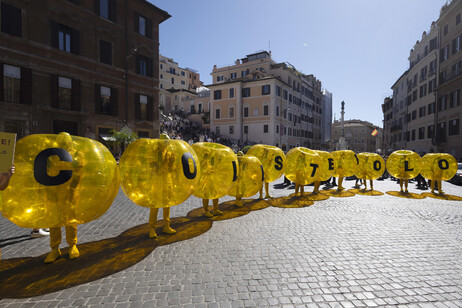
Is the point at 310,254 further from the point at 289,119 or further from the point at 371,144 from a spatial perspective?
the point at 371,144

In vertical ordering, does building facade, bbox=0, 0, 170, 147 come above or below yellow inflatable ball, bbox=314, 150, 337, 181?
above

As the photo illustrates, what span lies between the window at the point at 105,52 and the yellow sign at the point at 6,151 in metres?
18.8

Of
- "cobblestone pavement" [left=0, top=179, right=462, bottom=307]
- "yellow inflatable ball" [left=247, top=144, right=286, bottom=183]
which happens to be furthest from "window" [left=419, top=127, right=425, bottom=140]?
"yellow inflatable ball" [left=247, top=144, right=286, bottom=183]

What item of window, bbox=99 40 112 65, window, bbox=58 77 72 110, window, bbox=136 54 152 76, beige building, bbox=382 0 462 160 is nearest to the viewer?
window, bbox=58 77 72 110

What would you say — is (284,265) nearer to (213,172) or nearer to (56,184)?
(213,172)

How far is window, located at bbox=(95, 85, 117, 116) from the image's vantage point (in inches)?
720

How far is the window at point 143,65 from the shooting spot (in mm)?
20875

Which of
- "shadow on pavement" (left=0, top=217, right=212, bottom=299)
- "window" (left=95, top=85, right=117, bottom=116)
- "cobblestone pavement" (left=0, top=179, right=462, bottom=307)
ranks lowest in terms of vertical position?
"cobblestone pavement" (left=0, top=179, right=462, bottom=307)

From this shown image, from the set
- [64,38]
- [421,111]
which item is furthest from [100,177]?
[421,111]

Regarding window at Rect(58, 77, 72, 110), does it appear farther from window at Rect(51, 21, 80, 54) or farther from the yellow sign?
the yellow sign

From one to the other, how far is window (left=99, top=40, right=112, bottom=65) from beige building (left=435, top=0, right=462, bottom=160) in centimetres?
3304

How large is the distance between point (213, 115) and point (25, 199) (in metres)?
38.1

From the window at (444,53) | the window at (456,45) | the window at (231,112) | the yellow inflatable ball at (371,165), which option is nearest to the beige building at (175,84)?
the window at (231,112)

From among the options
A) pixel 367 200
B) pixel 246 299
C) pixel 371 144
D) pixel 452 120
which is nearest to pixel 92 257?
pixel 246 299
